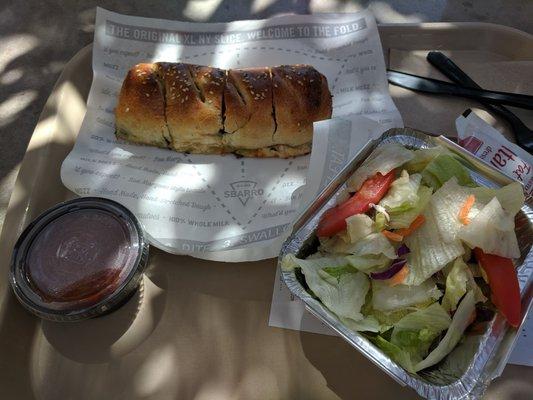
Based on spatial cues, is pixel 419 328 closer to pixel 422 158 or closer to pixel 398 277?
pixel 398 277

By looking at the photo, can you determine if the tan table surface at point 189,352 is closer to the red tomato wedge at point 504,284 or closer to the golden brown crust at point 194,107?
the red tomato wedge at point 504,284

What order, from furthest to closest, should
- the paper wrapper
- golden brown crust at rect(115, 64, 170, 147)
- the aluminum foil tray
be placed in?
golden brown crust at rect(115, 64, 170, 147) < the paper wrapper < the aluminum foil tray

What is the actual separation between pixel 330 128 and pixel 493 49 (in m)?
0.79

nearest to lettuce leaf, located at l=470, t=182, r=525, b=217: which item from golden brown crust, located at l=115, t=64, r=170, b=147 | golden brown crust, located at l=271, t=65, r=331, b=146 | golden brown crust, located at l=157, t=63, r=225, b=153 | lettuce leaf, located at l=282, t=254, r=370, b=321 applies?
lettuce leaf, located at l=282, t=254, r=370, b=321

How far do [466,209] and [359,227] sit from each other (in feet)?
0.79

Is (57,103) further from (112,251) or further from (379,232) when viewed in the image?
(379,232)

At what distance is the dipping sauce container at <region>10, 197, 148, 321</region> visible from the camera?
1181 millimetres

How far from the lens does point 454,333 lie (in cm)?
105

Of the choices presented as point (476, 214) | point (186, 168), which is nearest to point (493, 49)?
point (476, 214)

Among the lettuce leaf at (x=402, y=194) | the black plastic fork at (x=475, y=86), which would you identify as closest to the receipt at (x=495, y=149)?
the black plastic fork at (x=475, y=86)

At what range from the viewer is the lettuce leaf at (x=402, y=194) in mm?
1173

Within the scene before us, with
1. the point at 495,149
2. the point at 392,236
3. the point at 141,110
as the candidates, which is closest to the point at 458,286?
the point at 392,236

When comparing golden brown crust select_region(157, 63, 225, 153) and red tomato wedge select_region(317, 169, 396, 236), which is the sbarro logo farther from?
red tomato wedge select_region(317, 169, 396, 236)

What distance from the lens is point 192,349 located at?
4.01 feet
